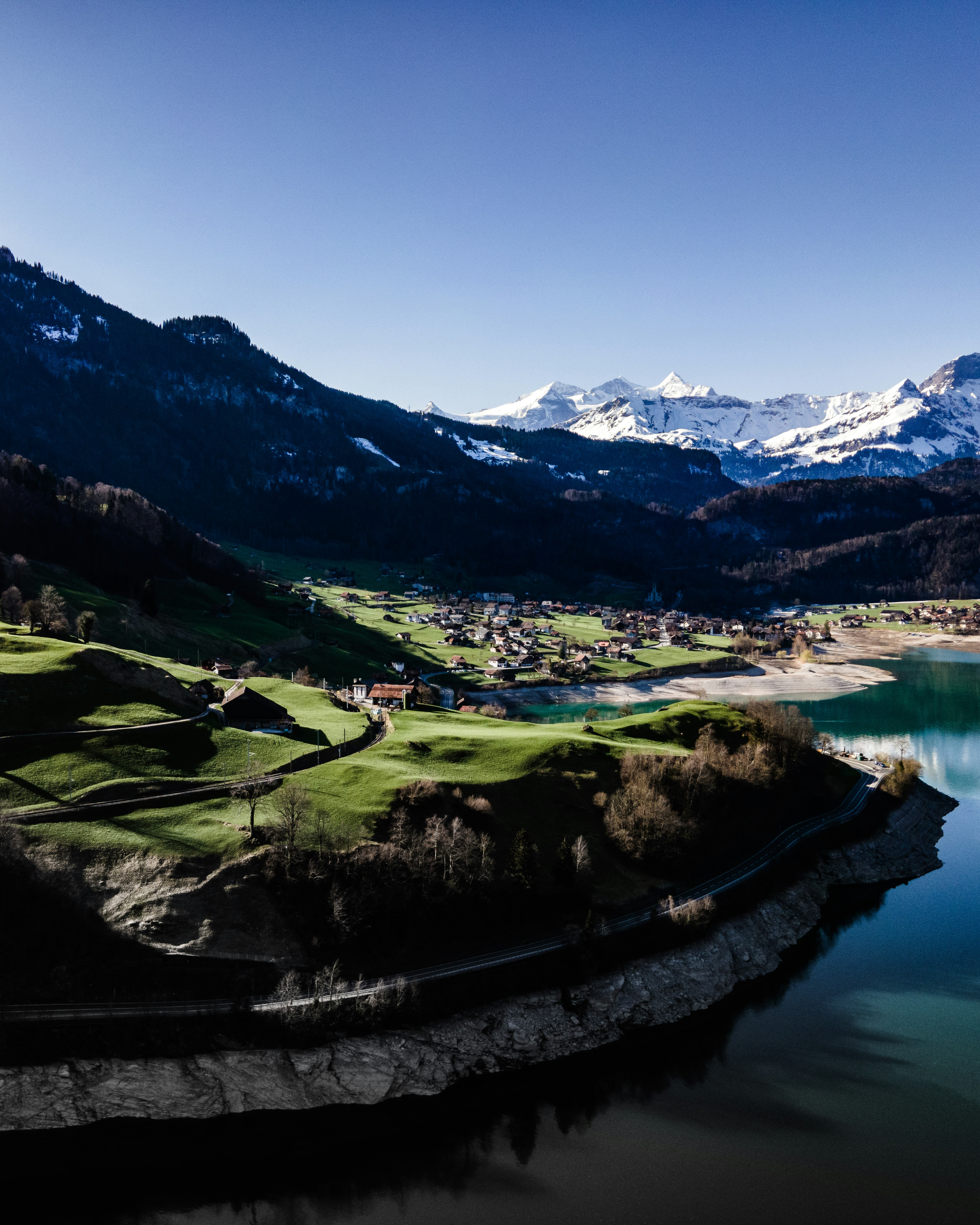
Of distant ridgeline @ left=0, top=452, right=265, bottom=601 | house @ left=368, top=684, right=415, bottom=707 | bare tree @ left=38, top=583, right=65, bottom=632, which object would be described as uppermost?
distant ridgeline @ left=0, top=452, right=265, bottom=601

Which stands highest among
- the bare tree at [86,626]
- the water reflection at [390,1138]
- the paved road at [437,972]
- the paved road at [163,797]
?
the bare tree at [86,626]

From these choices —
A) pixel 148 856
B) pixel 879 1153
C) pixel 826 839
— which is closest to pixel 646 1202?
pixel 879 1153

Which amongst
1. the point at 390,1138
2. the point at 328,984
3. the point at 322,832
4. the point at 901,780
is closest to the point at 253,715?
the point at 322,832

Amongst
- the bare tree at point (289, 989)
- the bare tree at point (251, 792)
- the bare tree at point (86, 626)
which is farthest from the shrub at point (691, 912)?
the bare tree at point (86, 626)

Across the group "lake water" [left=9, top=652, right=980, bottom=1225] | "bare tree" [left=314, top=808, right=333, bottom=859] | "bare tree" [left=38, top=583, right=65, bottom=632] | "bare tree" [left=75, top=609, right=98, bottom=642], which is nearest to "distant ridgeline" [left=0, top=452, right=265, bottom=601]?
"bare tree" [left=38, top=583, right=65, bottom=632]

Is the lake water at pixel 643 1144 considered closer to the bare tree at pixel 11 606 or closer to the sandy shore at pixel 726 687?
the bare tree at pixel 11 606

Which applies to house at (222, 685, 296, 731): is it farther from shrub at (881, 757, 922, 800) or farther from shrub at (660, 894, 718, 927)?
shrub at (881, 757, 922, 800)

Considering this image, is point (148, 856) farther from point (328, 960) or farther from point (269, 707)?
point (269, 707)
